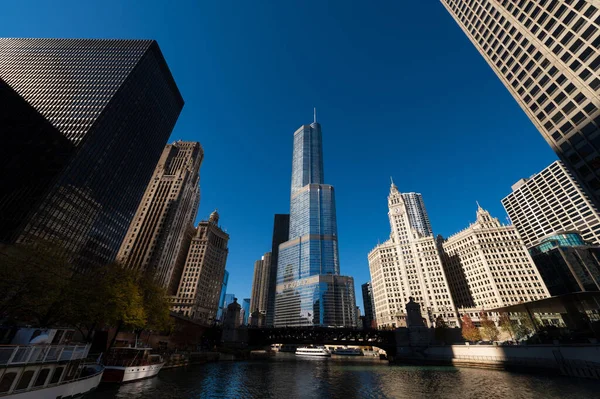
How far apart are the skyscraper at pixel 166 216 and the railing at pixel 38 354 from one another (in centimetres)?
10749

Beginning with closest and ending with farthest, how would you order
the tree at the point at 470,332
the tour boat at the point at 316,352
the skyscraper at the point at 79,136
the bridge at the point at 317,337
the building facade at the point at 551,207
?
the skyscraper at the point at 79,136 → the bridge at the point at 317,337 → the tree at the point at 470,332 → the tour boat at the point at 316,352 → the building facade at the point at 551,207

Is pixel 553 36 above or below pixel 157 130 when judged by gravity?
below

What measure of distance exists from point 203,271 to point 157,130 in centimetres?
8804

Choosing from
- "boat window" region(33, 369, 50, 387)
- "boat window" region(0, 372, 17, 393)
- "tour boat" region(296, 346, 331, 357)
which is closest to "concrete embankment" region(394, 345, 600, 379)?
"tour boat" region(296, 346, 331, 357)

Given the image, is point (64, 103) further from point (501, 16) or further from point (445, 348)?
point (445, 348)

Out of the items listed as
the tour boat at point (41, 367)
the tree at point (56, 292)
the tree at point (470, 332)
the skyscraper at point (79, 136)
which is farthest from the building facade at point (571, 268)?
the skyscraper at point (79, 136)

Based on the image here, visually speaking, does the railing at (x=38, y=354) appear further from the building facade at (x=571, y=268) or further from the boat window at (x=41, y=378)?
the building facade at (x=571, y=268)

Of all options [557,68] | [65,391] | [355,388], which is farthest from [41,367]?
[557,68]

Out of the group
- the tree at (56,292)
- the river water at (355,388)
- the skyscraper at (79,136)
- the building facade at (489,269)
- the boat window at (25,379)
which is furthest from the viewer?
the building facade at (489,269)

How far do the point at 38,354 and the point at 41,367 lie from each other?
129 cm

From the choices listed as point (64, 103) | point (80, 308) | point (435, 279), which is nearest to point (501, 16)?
point (80, 308)

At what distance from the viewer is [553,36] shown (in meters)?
54.7

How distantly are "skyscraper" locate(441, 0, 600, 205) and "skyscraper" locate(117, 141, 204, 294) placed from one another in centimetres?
14847

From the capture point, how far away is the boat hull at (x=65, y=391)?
1919 cm
